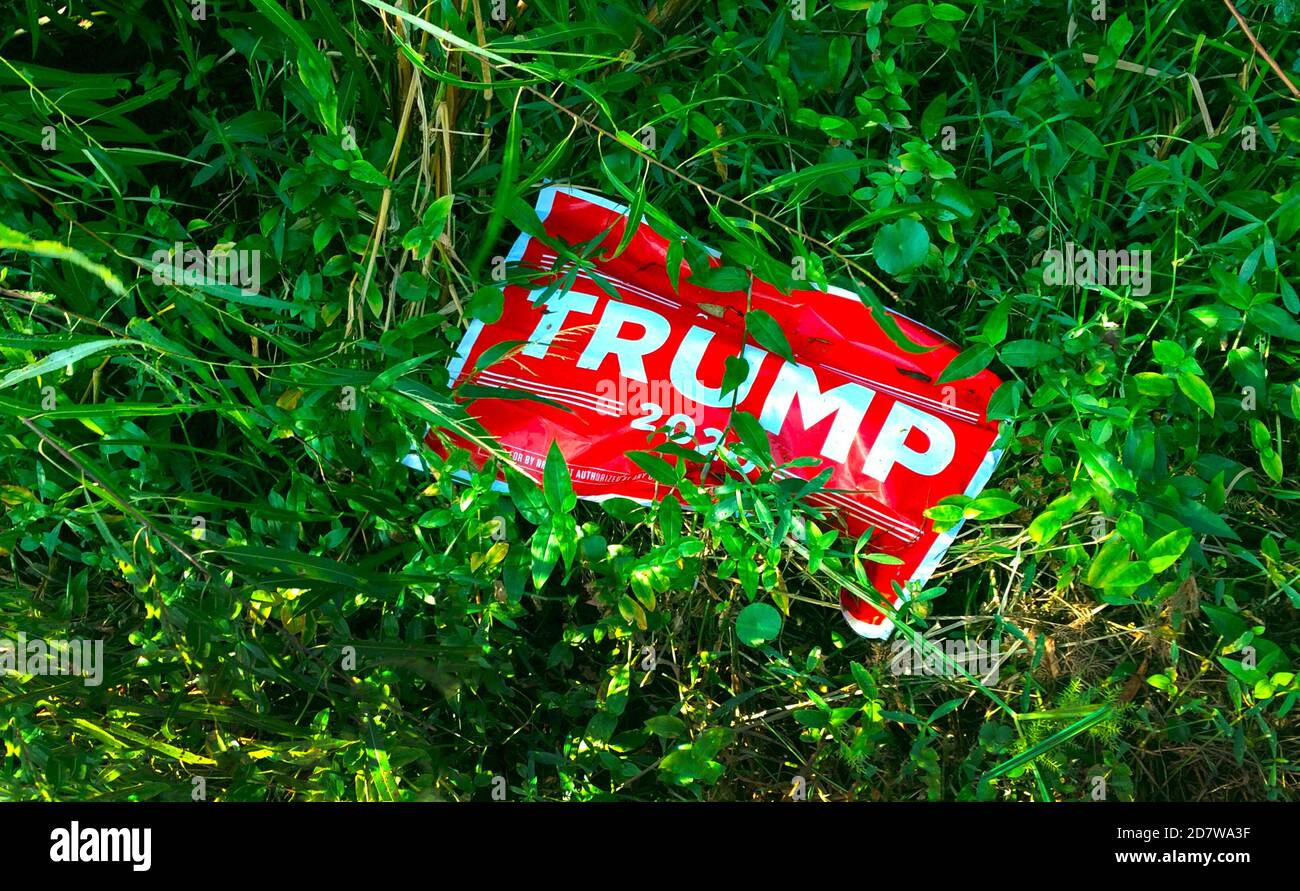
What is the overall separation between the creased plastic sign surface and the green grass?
65 millimetres

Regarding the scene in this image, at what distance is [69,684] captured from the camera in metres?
1.32

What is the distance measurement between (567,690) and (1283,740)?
3.59 ft

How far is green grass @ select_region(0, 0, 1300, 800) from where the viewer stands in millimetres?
1283

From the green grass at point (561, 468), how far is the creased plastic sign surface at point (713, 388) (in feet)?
0.21

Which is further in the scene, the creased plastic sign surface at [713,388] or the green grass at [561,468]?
the creased plastic sign surface at [713,388]

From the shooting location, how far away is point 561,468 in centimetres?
120

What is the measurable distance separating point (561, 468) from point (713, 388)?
35 centimetres

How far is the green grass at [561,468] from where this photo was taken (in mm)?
1283

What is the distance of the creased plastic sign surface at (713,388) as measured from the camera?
4.77 feet

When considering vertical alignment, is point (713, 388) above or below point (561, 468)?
above

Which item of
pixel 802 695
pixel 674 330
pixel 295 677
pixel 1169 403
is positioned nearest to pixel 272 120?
pixel 674 330

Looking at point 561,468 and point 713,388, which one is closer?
point 561,468

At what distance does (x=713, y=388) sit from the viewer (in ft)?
4.81

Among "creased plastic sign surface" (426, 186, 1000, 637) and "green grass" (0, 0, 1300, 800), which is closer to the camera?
"green grass" (0, 0, 1300, 800)
